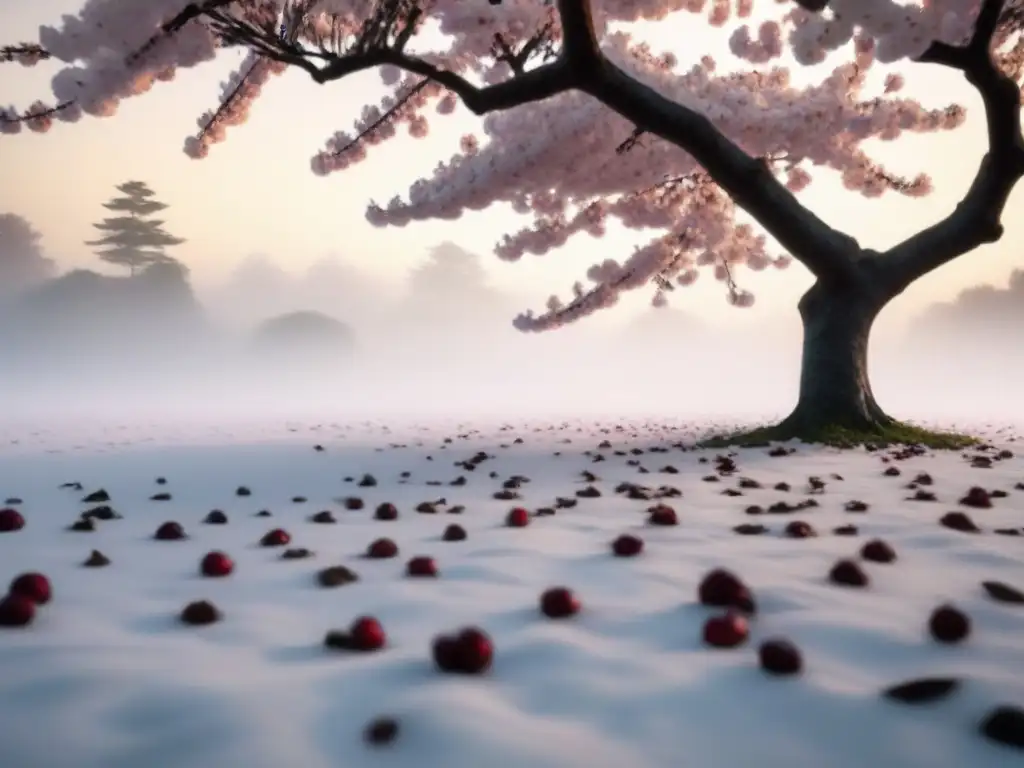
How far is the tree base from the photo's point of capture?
925 centimetres

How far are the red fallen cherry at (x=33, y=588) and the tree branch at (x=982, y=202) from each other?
403 inches

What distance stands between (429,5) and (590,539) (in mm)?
8530

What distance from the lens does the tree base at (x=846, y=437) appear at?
9.25 meters

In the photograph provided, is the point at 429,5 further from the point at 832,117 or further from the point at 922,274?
the point at 922,274

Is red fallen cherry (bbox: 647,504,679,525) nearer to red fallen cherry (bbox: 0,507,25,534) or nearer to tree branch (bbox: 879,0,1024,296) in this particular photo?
red fallen cherry (bbox: 0,507,25,534)

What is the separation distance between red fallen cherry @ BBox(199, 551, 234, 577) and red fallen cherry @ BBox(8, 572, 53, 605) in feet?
1.98

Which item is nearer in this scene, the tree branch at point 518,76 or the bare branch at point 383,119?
the tree branch at point 518,76

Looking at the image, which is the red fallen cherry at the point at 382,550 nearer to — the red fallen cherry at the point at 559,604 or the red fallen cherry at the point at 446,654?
the red fallen cherry at the point at 559,604

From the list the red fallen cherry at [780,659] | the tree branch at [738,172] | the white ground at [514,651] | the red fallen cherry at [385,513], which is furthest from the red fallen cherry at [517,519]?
the tree branch at [738,172]

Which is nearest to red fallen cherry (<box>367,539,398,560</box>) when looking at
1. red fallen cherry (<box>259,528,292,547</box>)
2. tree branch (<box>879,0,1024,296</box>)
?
red fallen cherry (<box>259,528,292,547</box>)

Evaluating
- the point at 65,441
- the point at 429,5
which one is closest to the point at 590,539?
the point at 429,5

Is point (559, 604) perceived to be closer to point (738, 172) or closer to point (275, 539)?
point (275, 539)

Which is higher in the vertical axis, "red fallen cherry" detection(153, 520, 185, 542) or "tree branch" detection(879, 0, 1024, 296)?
"tree branch" detection(879, 0, 1024, 296)

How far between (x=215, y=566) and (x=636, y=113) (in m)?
7.54
